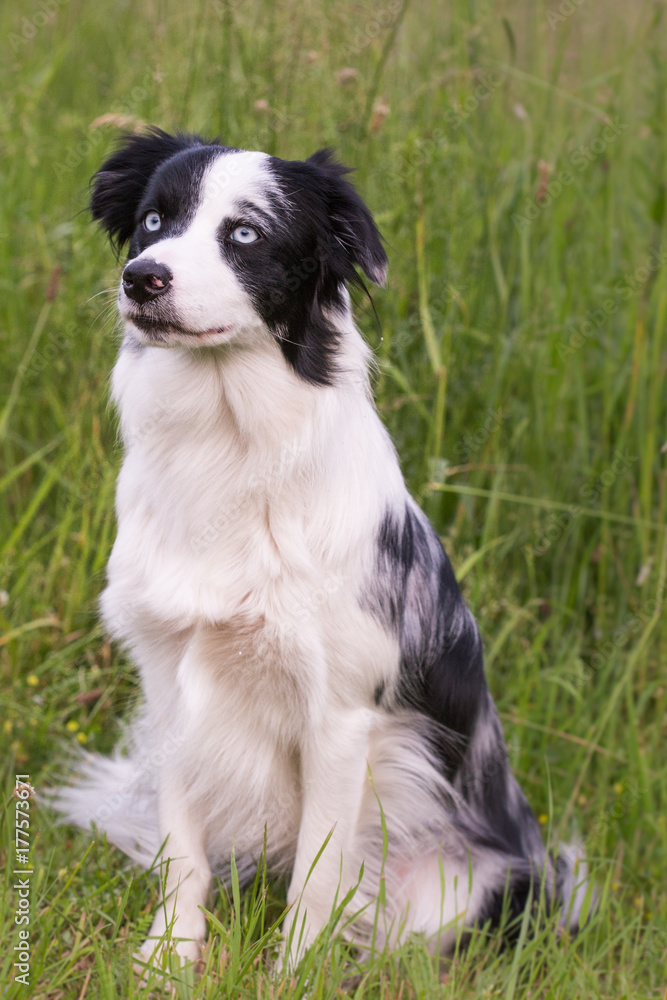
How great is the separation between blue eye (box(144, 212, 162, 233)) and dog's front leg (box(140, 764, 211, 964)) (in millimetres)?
1327

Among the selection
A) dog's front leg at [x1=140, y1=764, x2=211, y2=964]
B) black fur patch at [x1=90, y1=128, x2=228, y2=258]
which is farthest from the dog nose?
dog's front leg at [x1=140, y1=764, x2=211, y2=964]

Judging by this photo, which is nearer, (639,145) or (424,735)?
(424,735)

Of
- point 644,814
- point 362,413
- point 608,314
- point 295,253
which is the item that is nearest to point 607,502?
point 608,314

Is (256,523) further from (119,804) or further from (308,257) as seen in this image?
(119,804)

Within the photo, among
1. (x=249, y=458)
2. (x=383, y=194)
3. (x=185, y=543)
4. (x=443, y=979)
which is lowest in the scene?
(x=443, y=979)

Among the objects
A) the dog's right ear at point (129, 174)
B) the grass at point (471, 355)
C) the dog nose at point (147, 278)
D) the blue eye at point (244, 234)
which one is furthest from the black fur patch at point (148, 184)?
the grass at point (471, 355)

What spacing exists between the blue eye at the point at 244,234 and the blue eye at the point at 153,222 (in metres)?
0.20

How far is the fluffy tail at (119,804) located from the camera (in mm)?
2738

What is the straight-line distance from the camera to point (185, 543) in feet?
7.36

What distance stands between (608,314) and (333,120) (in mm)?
1292

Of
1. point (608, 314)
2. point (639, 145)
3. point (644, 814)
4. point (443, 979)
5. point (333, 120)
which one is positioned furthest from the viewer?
point (639, 145)

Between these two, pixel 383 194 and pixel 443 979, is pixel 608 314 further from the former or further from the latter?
pixel 443 979

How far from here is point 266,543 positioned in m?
2.19

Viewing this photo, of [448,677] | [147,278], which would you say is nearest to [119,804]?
[448,677]
